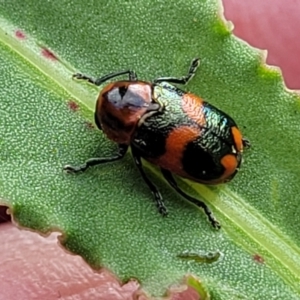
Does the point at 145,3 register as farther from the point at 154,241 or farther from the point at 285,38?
the point at 285,38

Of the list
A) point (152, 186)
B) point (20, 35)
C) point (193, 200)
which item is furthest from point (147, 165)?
point (20, 35)

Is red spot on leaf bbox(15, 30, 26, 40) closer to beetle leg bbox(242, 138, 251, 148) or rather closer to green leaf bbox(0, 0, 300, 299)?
green leaf bbox(0, 0, 300, 299)

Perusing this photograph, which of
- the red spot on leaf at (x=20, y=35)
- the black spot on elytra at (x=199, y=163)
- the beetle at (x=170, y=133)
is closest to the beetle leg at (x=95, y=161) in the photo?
the beetle at (x=170, y=133)

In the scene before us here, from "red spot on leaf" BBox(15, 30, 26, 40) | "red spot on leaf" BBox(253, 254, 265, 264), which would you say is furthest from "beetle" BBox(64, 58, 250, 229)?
"red spot on leaf" BBox(15, 30, 26, 40)

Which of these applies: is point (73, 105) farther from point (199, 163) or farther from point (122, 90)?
point (199, 163)

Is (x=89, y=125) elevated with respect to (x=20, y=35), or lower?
lower

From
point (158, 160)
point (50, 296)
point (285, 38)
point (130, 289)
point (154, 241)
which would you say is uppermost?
point (285, 38)

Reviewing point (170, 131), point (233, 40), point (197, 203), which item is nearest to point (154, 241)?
point (197, 203)
